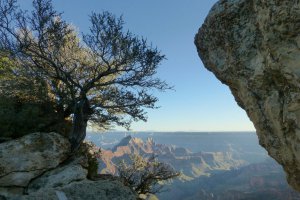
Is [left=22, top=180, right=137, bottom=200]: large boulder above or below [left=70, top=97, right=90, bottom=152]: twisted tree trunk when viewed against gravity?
below

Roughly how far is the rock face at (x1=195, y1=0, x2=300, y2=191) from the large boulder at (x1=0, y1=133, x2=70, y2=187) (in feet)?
32.2

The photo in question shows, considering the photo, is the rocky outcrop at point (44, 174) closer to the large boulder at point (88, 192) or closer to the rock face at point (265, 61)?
the large boulder at point (88, 192)

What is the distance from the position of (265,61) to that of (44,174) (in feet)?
41.6

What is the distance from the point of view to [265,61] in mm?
10797

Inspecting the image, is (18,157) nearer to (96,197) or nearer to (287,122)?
(96,197)

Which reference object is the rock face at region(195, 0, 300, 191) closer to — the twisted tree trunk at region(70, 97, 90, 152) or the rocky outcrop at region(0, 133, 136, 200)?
the rocky outcrop at region(0, 133, 136, 200)

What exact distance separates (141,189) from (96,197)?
10553 millimetres

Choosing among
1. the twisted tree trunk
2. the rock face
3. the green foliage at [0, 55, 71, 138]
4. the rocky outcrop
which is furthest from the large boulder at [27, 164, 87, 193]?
the rock face

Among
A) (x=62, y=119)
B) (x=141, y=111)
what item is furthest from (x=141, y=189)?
(x=62, y=119)

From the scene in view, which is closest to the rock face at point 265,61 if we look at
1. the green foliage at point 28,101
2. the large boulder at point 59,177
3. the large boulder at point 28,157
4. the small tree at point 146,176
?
the large boulder at point 59,177

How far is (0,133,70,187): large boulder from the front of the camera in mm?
16344

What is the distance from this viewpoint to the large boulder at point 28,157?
1634 centimetres

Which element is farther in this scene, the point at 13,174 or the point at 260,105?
the point at 13,174

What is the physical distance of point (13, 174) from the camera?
16.4 meters
